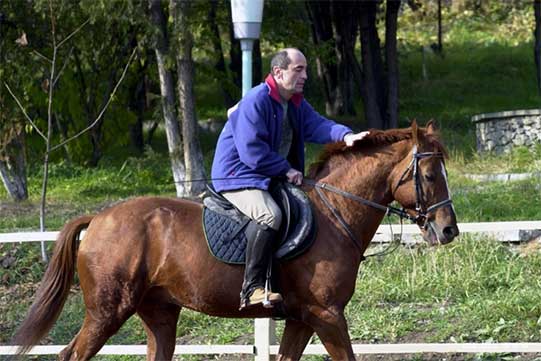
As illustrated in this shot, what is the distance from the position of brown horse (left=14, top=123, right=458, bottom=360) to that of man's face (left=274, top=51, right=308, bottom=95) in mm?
572

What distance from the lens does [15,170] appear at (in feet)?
60.3

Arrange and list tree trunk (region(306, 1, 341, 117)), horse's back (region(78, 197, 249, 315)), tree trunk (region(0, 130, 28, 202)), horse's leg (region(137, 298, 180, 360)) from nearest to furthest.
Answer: horse's back (region(78, 197, 249, 315)) < horse's leg (region(137, 298, 180, 360)) < tree trunk (region(0, 130, 28, 202)) < tree trunk (region(306, 1, 341, 117))

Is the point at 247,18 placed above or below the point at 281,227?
above

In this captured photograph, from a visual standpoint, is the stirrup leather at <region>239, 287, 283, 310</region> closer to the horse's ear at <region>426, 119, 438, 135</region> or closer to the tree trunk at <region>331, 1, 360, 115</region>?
the horse's ear at <region>426, 119, 438, 135</region>

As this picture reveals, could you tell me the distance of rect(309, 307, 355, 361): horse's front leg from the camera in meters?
7.49

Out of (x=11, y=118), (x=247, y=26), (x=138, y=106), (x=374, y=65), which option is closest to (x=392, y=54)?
(x=374, y=65)

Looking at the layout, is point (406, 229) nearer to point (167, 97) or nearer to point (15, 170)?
point (167, 97)

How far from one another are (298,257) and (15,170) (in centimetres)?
1165

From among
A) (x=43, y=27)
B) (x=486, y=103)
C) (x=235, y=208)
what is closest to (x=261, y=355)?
(x=235, y=208)

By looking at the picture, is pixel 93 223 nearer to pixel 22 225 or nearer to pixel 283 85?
pixel 283 85

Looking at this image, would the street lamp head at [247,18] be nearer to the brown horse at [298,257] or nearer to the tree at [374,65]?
the brown horse at [298,257]

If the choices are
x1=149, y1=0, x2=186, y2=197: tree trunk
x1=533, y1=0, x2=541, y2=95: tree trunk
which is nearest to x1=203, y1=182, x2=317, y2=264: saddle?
x1=149, y1=0, x2=186, y2=197: tree trunk

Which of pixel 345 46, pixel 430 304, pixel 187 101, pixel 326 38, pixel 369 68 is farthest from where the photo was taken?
pixel 326 38

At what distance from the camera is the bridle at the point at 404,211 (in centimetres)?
757
